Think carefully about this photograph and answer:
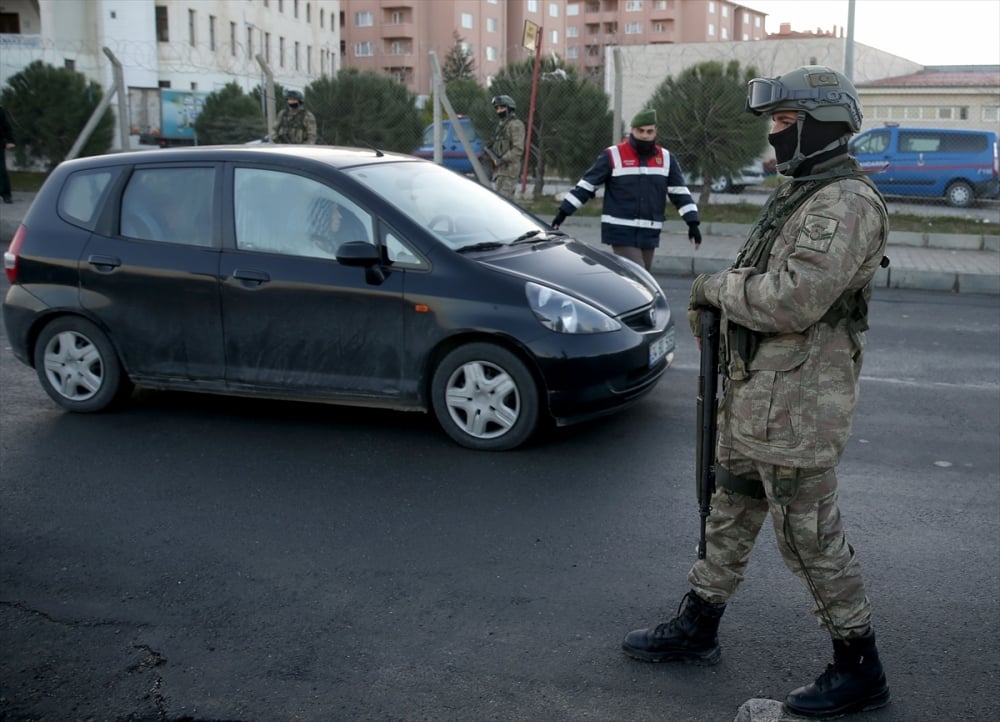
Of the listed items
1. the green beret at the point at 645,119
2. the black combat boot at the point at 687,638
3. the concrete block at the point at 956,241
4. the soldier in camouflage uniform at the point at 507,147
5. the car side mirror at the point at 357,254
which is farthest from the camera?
the soldier in camouflage uniform at the point at 507,147

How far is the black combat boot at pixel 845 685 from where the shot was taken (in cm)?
324

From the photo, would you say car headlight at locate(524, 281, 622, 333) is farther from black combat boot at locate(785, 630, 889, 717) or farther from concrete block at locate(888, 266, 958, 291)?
concrete block at locate(888, 266, 958, 291)

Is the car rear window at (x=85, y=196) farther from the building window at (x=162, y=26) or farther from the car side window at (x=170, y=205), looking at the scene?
the building window at (x=162, y=26)

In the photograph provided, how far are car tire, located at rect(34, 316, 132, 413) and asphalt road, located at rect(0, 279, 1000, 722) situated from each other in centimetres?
17

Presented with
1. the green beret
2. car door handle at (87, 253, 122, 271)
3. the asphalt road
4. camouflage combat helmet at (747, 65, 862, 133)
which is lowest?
the asphalt road

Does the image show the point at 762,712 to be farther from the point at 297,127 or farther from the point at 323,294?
the point at 297,127

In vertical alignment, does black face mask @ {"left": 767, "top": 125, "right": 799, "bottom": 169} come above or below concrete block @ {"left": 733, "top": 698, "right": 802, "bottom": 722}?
above

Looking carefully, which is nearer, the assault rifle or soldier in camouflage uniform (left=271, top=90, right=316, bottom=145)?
the assault rifle

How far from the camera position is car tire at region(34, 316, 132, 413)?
6660mm

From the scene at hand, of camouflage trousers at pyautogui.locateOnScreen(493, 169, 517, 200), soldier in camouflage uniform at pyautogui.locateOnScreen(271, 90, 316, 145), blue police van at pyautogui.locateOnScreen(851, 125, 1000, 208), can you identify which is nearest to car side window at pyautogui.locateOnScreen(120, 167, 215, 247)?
camouflage trousers at pyautogui.locateOnScreen(493, 169, 517, 200)

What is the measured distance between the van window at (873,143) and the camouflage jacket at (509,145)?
1071cm

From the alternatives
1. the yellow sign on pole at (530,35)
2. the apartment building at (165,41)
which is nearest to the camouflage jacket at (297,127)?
the yellow sign on pole at (530,35)

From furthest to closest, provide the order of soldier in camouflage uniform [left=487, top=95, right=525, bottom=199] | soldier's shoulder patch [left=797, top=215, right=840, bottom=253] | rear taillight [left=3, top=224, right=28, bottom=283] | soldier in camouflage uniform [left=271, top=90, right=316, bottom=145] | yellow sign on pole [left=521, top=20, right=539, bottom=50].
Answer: yellow sign on pole [left=521, top=20, right=539, bottom=50], soldier in camouflage uniform [left=271, top=90, right=316, bottom=145], soldier in camouflage uniform [left=487, top=95, right=525, bottom=199], rear taillight [left=3, top=224, right=28, bottom=283], soldier's shoulder patch [left=797, top=215, right=840, bottom=253]

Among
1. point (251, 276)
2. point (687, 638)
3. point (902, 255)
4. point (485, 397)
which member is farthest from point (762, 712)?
point (902, 255)
